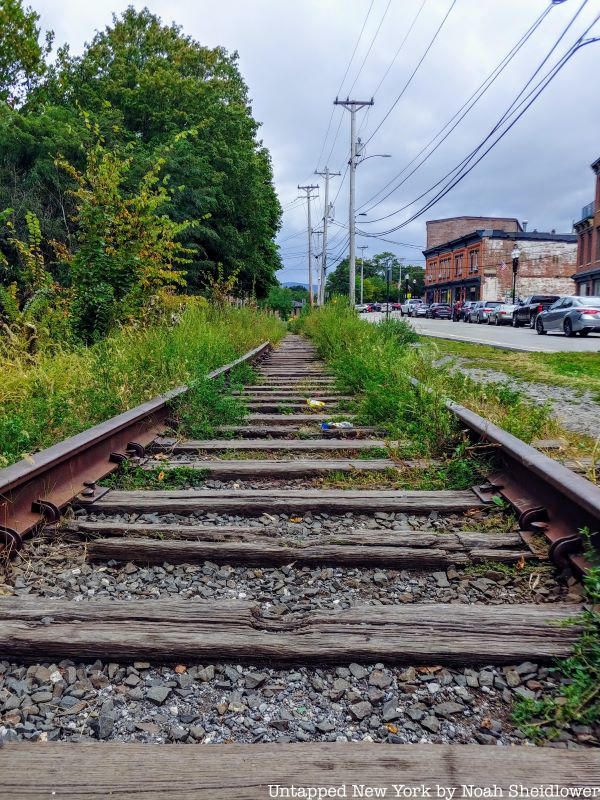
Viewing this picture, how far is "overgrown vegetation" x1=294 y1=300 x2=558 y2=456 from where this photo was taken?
4203mm

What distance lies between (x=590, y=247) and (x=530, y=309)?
58.1ft

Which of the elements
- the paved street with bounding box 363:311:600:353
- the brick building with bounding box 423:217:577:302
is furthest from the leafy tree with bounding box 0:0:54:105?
the brick building with bounding box 423:217:577:302

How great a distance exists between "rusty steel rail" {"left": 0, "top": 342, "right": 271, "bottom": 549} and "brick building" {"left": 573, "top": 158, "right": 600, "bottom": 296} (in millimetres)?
44525

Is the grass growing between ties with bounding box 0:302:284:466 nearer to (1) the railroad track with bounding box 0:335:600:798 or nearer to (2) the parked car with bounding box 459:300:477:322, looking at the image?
(1) the railroad track with bounding box 0:335:600:798

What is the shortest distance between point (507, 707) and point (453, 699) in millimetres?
144

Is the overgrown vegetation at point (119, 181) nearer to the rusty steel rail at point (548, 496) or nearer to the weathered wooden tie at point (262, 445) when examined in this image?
the weathered wooden tie at point (262, 445)

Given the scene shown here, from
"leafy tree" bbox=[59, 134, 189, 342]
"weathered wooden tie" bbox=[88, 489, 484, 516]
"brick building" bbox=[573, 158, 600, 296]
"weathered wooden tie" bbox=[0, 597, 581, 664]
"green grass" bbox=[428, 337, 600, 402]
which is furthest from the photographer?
"brick building" bbox=[573, 158, 600, 296]

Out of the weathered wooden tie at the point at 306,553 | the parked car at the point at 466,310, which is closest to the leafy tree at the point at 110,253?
the weathered wooden tie at the point at 306,553

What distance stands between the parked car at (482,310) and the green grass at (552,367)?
28.8 metres

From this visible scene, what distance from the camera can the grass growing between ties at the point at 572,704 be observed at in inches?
60.6

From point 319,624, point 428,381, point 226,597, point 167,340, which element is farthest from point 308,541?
point 167,340

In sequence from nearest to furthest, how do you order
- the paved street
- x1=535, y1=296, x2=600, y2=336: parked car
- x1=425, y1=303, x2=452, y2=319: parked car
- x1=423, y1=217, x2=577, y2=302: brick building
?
the paved street, x1=535, y1=296, x2=600, y2=336: parked car, x1=425, y1=303, x2=452, y2=319: parked car, x1=423, y1=217, x2=577, y2=302: brick building

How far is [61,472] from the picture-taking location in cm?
313

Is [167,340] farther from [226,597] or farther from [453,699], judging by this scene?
[453,699]
